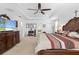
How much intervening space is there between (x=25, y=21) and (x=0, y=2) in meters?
0.52

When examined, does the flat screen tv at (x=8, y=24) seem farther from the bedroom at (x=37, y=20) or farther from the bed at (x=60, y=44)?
the bed at (x=60, y=44)

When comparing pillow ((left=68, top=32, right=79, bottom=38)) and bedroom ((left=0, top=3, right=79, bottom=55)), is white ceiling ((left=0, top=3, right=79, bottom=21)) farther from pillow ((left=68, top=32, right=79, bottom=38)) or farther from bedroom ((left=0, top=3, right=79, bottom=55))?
pillow ((left=68, top=32, right=79, bottom=38))

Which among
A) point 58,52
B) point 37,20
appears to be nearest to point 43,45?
point 58,52

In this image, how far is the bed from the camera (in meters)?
1.75

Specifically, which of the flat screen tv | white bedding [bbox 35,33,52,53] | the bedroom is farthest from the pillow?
the flat screen tv

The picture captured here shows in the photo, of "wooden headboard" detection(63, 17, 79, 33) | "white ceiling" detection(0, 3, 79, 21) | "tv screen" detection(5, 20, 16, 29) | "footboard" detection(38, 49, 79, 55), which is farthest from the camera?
"tv screen" detection(5, 20, 16, 29)

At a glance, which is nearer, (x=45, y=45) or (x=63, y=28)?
(x=45, y=45)

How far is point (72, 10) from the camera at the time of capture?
1.98 meters

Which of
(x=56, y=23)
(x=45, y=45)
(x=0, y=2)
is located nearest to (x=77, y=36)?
(x=56, y=23)

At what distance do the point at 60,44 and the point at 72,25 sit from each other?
0.45 meters

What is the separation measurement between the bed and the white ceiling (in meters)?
0.16

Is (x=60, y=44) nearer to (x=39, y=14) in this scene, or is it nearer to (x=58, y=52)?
(x=58, y=52)

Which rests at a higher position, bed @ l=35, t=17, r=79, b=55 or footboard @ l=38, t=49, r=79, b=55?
bed @ l=35, t=17, r=79, b=55
